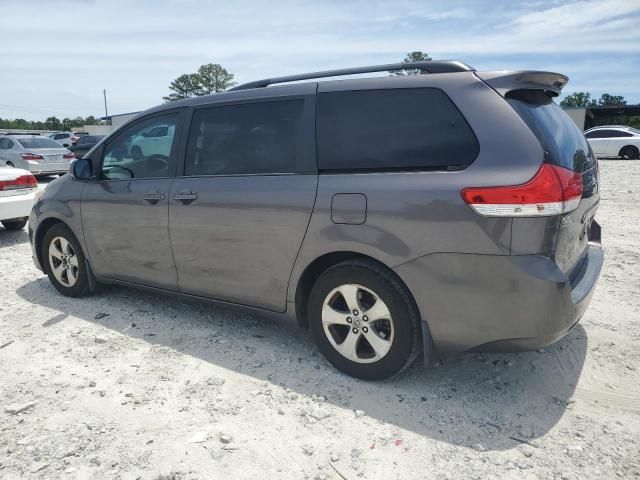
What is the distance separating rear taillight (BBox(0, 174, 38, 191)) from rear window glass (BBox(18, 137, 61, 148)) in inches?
356

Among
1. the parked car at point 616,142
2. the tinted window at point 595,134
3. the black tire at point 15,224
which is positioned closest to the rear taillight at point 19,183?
the black tire at point 15,224

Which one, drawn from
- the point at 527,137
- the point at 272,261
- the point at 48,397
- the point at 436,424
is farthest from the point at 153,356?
the point at 527,137

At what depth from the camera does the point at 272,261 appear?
10.7ft

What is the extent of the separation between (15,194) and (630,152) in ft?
71.9

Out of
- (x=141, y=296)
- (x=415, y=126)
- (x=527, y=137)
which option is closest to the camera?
(x=527, y=137)

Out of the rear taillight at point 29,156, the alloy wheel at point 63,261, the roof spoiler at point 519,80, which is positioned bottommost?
the alloy wheel at point 63,261

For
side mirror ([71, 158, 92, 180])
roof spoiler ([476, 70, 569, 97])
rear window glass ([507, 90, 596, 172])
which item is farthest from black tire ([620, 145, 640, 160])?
side mirror ([71, 158, 92, 180])

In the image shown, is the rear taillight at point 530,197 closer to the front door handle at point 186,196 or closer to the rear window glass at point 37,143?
the front door handle at point 186,196

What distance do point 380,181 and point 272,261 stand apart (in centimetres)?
93

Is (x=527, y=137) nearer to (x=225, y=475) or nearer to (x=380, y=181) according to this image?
(x=380, y=181)

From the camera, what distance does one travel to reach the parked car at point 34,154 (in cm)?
1484

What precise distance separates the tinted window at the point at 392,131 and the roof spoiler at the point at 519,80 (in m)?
0.25

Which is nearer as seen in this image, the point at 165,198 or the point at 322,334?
the point at 322,334

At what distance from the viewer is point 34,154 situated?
14.9m
